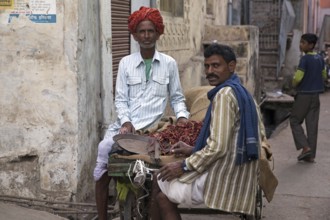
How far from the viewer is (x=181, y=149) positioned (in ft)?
12.4

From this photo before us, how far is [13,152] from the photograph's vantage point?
17.7 feet

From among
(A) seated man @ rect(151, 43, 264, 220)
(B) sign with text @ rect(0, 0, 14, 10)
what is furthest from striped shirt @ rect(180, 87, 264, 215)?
(B) sign with text @ rect(0, 0, 14, 10)

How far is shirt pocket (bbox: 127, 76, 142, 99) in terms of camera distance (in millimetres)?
4430

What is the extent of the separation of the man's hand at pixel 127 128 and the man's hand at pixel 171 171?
69cm

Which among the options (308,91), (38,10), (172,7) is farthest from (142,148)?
(172,7)

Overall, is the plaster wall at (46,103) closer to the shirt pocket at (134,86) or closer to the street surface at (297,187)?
the shirt pocket at (134,86)

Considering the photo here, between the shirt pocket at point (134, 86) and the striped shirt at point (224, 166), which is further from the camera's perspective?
the shirt pocket at point (134, 86)

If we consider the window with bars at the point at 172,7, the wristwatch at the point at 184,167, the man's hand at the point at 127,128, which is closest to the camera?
the wristwatch at the point at 184,167

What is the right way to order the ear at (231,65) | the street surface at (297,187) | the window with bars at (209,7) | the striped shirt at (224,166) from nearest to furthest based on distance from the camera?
the striped shirt at (224,166) → the ear at (231,65) → the street surface at (297,187) → the window with bars at (209,7)

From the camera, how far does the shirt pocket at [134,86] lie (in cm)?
443

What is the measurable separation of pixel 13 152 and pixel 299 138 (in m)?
3.96

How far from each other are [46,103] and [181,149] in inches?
74.7

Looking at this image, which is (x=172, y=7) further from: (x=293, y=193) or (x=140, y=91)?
(x=140, y=91)

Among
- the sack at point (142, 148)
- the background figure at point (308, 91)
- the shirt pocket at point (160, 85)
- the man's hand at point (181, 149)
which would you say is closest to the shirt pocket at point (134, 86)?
the shirt pocket at point (160, 85)
